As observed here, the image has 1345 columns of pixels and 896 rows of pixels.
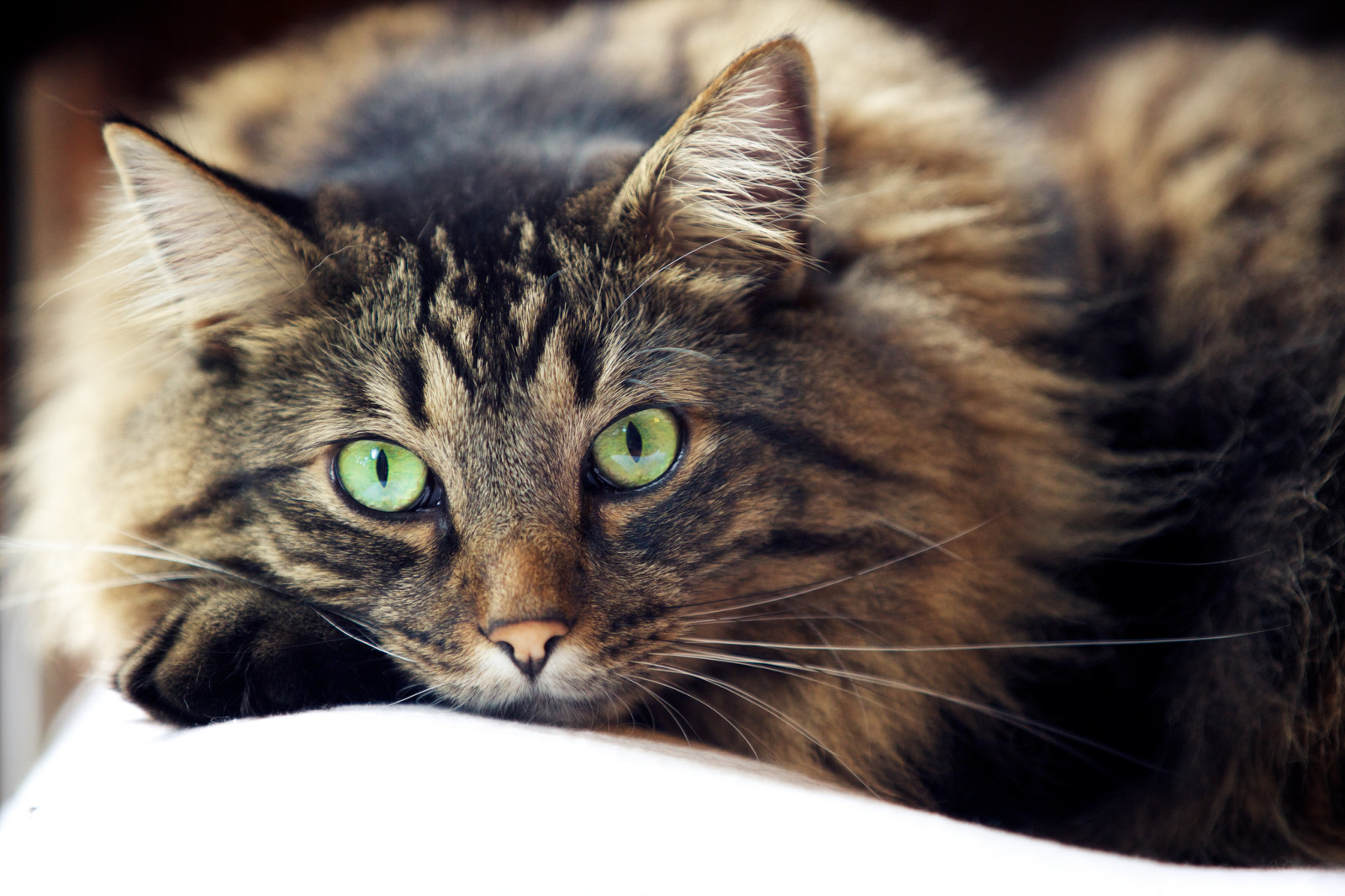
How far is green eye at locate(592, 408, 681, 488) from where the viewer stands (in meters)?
0.97

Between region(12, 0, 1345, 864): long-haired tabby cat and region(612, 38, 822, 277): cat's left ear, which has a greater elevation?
region(612, 38, 822, 277): cat's left ear

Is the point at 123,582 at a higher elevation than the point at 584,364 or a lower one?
lower

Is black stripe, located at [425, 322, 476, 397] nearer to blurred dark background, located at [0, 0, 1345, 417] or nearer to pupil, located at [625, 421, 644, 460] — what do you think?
pupil, located at [625, 421, 644, 460]

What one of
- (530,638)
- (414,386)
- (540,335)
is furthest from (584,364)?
(530,638)

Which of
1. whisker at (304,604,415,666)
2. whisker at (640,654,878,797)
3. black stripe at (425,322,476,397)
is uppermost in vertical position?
black stripe at (425,322,476,397)

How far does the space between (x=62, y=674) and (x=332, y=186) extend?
118cm

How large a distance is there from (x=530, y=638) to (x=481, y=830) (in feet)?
0.60

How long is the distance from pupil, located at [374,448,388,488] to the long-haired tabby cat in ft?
0.04

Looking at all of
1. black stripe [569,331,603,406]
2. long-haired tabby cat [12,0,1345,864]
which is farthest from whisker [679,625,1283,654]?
black stripe [569,331,603,406]

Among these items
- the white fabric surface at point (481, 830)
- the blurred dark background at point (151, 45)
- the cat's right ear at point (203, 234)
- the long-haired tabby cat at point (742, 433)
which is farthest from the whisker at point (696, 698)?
the blurred dark background at point (151, 45)

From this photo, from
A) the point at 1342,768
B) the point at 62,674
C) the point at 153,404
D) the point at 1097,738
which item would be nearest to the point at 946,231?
the point at 1097,738

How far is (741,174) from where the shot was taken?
3.29 feet

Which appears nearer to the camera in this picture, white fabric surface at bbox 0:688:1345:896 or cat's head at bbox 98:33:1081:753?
white fabric surface at bbox 0:688:1345:896

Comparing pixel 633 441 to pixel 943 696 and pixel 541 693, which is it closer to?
pixel 541 693
